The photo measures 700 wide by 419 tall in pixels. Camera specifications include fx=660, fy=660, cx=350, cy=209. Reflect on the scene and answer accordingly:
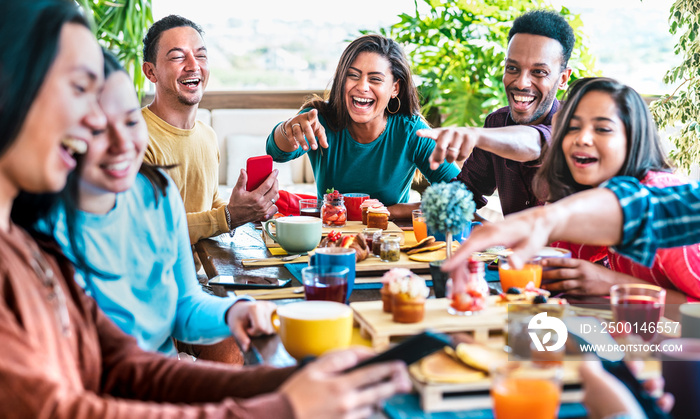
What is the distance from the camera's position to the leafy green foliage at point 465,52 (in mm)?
4844

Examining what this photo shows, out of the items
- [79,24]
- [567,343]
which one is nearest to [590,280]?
[567,343]

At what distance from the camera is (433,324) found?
3.88 ft

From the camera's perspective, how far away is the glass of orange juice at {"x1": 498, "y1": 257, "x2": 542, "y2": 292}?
145 centimetres

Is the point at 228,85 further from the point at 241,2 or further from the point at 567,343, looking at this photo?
the point at 567,343

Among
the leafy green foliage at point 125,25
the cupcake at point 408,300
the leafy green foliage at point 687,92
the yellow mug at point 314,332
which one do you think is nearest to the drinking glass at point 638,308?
the cupcake at point 408,300

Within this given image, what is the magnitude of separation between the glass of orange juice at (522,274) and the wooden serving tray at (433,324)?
0.21m

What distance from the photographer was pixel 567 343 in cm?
109

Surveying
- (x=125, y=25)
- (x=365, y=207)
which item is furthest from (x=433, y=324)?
(x=125, y=25)

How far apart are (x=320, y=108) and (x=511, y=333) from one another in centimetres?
209

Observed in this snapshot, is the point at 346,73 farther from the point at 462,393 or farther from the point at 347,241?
the point at 462,393

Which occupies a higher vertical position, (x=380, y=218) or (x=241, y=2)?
(x=241, y=2)

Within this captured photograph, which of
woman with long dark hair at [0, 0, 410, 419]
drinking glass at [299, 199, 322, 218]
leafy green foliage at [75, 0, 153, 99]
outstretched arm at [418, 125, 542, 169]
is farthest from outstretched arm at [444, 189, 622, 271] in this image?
leafy green foliage at [75, 0, 153, 99]

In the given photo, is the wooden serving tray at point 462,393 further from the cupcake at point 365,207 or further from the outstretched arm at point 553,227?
the cupcake at point 365,207

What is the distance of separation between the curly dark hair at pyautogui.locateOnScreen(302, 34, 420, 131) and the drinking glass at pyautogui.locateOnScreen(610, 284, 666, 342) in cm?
193
